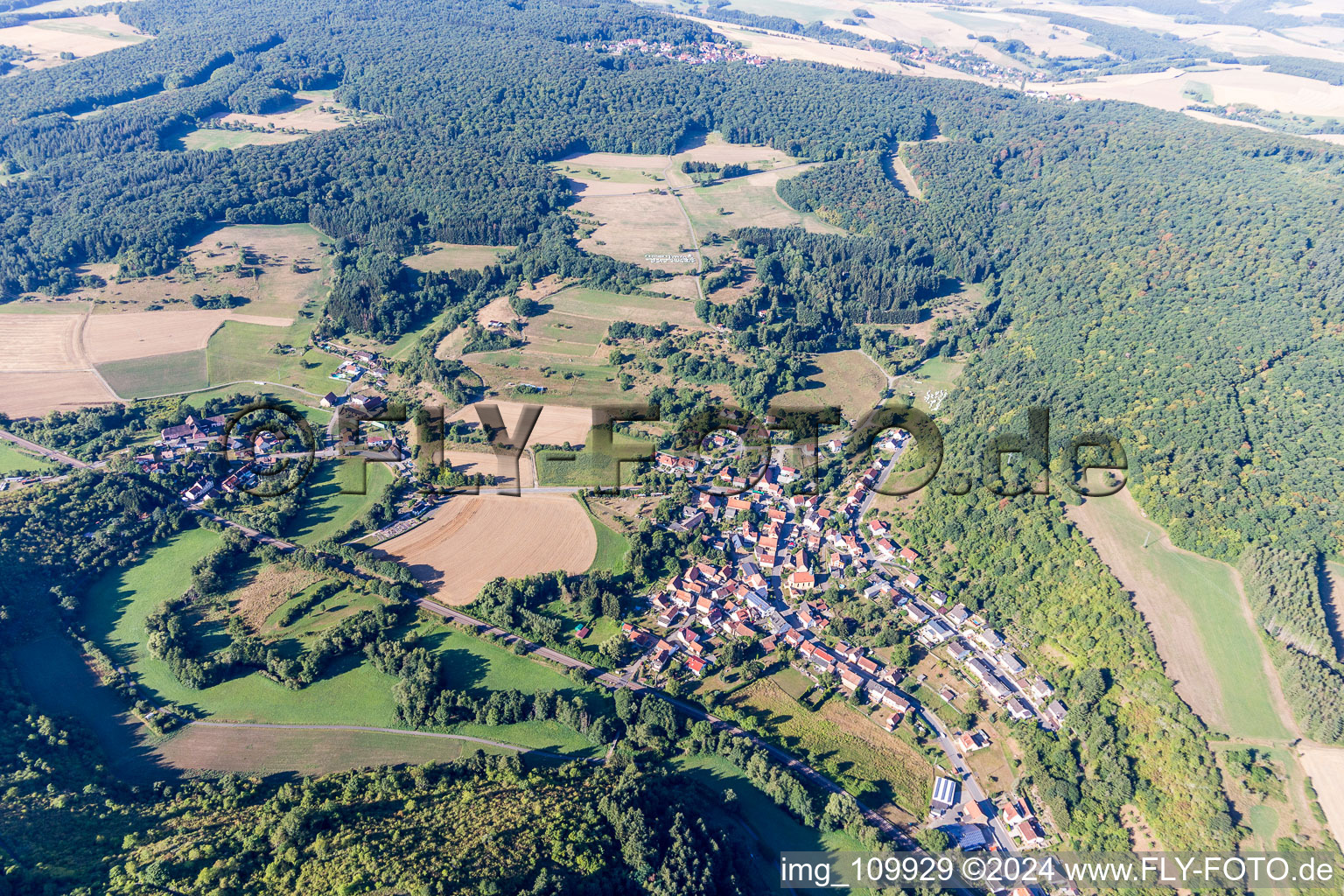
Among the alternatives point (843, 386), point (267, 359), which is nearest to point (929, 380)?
point (843, 386)

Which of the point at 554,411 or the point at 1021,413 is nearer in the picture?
the point at 1021,413

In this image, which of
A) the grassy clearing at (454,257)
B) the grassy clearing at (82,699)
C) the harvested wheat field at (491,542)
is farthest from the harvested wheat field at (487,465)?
the grassy clearing at (454,257)

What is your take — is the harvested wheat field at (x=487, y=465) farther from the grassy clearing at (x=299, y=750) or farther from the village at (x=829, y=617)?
the grassy clearing at (x=299, y=750)

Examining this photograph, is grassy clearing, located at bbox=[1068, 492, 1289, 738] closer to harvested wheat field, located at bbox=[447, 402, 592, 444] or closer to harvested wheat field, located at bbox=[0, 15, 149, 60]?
harvested wheat field, located at bbox=[447, 402, 592, 444]

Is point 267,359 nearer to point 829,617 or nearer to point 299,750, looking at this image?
point 299,750

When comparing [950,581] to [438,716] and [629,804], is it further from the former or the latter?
[438,716]

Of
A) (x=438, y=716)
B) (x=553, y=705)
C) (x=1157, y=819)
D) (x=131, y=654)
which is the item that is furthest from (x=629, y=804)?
(x=131, y=654)
